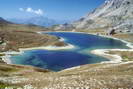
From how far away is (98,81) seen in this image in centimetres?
3262

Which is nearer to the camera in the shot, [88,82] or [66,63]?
[88,82]

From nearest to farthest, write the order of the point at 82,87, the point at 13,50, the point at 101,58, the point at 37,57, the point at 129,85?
the point at 82,87, the point at 129,85, the point at 101,58, the point at 37,57, the point at 13,50

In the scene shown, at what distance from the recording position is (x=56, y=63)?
13138cm

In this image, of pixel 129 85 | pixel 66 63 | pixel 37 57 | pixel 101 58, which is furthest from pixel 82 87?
pixel 37 57

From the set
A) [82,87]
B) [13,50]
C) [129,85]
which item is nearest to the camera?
[82,87]

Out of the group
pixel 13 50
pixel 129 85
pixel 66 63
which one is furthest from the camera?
pixel 13 50

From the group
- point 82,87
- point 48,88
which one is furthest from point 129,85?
point 48,88

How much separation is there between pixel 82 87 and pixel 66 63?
3985 inches

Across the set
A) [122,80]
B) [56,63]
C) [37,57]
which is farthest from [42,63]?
[122,80]

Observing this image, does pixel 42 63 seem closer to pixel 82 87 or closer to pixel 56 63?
pixel 56 63

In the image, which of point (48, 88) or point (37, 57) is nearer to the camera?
point (48, 88)

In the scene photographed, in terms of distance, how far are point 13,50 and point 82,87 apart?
153343mm

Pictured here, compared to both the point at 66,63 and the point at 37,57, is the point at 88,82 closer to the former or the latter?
the point at 66,63

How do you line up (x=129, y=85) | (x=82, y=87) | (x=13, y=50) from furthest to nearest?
(x=13, y=50) < (x=129, y=85) < (x=82, y=87)
